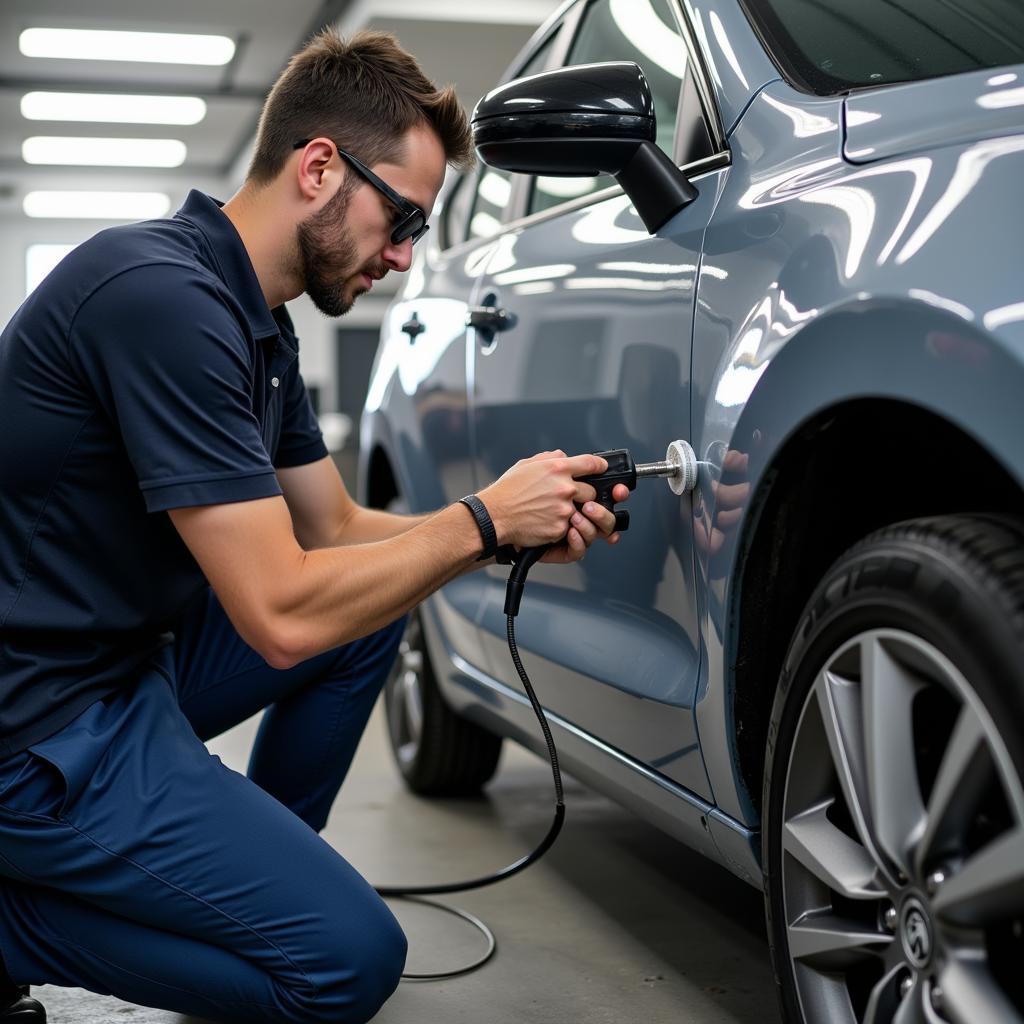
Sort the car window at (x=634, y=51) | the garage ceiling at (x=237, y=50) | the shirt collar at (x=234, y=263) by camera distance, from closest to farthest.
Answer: the shirt collar at (x=234, y=263) < the car window at (x=634, y=51) < the garage ceiling at (x=237, y=50)

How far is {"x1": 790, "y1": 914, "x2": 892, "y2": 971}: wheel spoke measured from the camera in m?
1.12

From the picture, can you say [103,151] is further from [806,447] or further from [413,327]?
[806,447]

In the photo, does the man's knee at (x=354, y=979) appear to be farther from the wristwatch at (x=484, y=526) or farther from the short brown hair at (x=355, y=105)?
the short brown hair at (x=355, y=105)

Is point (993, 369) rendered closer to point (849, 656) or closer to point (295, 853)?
point (849, 656)

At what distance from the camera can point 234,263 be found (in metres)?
1.58

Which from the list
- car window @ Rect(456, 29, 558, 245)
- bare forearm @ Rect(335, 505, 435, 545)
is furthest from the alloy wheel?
car window @ Rect(456, 29, 558, 245)

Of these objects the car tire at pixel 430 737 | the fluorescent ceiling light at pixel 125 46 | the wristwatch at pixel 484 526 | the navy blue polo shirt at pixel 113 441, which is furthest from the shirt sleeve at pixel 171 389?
the fluorescent ceiling light at pixel 125 46

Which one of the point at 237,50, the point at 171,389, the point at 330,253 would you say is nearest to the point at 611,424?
the point at 330,253

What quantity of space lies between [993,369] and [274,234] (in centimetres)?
95

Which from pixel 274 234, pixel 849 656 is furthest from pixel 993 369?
pixel 274 234

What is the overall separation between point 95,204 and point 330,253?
46.7ft

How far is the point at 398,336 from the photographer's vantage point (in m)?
2.69

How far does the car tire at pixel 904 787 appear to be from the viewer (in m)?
0.94

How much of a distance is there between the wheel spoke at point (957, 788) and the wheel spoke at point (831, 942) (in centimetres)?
13
